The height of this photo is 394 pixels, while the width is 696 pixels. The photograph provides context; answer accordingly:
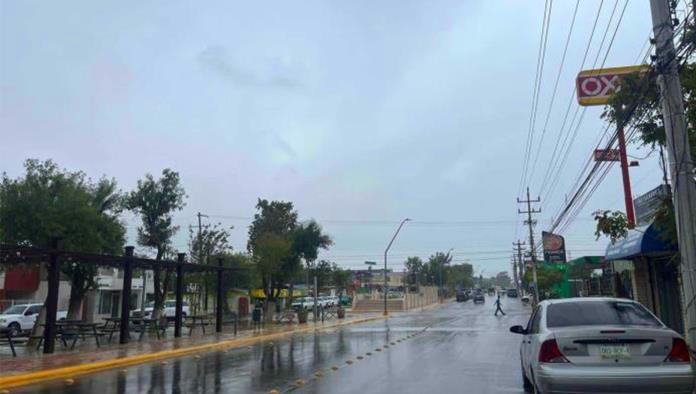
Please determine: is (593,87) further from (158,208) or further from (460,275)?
(460,275)

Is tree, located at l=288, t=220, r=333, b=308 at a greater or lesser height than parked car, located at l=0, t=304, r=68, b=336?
greater

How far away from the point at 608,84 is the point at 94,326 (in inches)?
867

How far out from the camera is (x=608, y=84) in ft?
83.9

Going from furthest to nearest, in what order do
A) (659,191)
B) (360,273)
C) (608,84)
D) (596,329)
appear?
(360,273) < (608,84) < (659,191) < (596,329)

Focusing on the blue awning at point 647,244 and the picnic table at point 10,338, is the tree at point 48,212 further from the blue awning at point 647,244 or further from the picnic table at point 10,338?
the blue awning at point 647,244

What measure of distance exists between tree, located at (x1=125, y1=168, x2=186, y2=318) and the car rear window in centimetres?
2703

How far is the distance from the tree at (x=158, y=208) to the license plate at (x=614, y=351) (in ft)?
92.2

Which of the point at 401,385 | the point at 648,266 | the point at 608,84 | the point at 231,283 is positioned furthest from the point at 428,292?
the point at 401,385

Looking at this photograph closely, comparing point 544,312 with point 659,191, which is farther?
point 659,191

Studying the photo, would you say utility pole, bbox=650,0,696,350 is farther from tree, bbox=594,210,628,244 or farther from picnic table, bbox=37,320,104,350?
picnic table, bbox=37,320,104,350

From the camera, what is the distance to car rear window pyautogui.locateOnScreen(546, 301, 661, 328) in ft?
27.6

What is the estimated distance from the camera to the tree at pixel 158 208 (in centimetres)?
3288

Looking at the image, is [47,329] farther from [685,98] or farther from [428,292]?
[428,292]

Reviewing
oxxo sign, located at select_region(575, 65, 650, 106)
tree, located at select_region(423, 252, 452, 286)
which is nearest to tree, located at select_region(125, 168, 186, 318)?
oxxo sign, located at select_region(575, 65, 650, 106)
